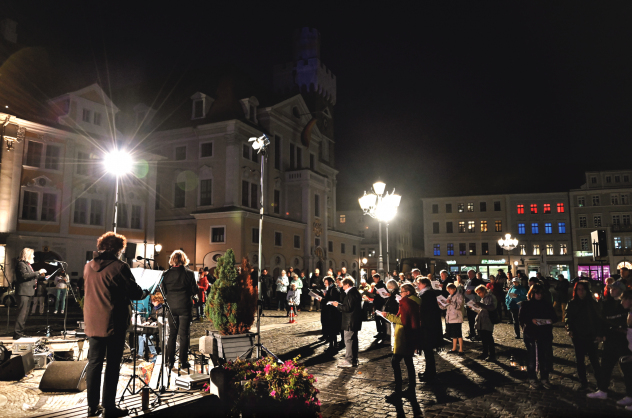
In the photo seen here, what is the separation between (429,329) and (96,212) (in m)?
28.2

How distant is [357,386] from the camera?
8.52 metres

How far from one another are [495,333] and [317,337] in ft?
21.3

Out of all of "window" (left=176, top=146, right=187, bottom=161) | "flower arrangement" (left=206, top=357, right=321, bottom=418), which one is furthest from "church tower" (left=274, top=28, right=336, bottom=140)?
"flower arrangement" (left=206, top=357, right=321, bottom=418)

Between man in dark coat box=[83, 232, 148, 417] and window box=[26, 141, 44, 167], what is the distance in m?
26.7

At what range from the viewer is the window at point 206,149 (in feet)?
126

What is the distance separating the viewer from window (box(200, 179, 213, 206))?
3831 cm

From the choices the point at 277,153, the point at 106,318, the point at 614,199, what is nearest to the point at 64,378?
the point at 106,318

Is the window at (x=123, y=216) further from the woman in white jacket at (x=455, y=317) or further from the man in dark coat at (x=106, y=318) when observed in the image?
the man in dark coat at (x=106, y=318)

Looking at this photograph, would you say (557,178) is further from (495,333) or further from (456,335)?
(456,335)

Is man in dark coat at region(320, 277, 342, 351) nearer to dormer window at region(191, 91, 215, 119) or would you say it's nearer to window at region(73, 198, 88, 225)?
window at region(73, 198, 88, 225)

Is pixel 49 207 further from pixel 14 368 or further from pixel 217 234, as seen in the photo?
pixel 14 368

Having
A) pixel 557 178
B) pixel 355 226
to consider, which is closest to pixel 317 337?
pixel 355 226

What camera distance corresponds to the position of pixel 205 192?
38531mm

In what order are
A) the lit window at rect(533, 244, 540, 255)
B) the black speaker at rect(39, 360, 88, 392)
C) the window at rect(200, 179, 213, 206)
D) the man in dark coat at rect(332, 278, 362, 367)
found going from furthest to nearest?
the lit window at rect(533, 244, 540, 255) < the window at rect(200, 179, 213, 206) < the man in dark coat at rect(332, 278, 362, 367) < the black speaker at rect(39, 360, 88, 392)
